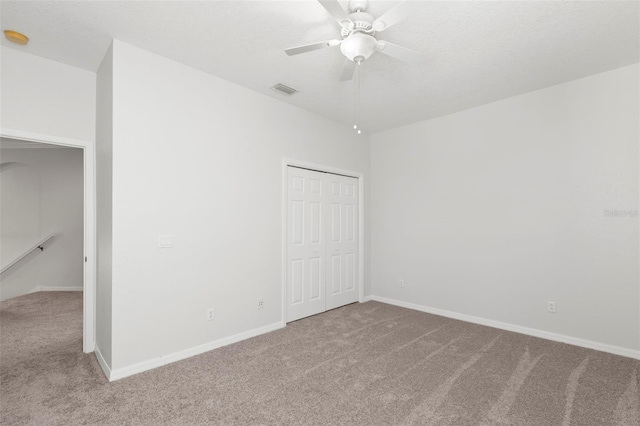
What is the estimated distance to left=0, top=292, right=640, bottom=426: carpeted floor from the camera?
203cm

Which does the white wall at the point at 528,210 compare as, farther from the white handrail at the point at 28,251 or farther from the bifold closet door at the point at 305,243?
the white handrail at the point at 28,251

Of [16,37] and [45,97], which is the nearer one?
[16,37]

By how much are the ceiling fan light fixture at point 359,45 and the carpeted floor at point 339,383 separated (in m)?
2.56

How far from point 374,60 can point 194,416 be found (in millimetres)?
3270

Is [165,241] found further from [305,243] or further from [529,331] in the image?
[529,331]

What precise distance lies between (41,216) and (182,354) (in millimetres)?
5306

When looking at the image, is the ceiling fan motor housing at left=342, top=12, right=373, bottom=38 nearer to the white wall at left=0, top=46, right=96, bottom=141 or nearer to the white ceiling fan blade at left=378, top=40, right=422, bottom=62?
the white ceiling fan blade at left=378, top=40, right=422, bottom=62

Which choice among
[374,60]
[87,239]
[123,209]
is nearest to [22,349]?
[87,239]

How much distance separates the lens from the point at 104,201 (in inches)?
110

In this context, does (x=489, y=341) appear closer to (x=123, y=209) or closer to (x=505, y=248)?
(x=505, y=248)

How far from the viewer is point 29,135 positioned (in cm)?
271

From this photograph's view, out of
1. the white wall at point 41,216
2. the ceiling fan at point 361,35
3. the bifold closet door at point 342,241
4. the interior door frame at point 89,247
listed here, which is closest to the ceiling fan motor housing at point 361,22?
the ceiling fan at point 361,35

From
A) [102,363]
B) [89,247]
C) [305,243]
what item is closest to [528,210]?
[305,243]

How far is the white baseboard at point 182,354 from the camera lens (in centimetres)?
252
